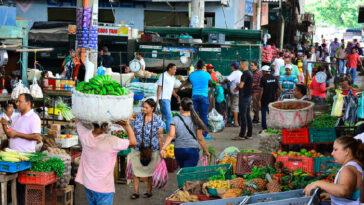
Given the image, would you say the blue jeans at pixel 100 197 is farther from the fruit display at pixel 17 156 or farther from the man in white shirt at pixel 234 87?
the man in white shirt at pixel 234 87

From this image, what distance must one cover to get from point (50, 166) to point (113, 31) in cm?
1290

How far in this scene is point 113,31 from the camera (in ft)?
63.7

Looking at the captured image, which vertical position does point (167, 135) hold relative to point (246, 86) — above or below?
below

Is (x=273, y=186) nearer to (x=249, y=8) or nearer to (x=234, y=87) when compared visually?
(x=234, y=87)

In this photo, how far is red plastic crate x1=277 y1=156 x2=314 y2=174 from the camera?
7773 mm

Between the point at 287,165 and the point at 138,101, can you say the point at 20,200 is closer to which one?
the point at 287,165

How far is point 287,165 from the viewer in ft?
25.6

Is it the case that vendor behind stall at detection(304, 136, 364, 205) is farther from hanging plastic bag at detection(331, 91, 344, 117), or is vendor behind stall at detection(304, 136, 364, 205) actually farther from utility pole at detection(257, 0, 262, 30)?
utility pole at detection(257, 0, 262, 30)

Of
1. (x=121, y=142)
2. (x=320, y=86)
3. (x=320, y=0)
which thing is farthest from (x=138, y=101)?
(x=320, y=0)

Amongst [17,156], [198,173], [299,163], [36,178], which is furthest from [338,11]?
[17,156]

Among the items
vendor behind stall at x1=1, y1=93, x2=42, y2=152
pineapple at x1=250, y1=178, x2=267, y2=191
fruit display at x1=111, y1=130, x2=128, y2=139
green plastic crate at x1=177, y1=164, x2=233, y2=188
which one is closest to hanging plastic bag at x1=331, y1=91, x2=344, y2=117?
green plastic crate at x1=177, y1=164, x2=233, y2=188

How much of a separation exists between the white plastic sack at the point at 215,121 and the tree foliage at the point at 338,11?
75262 mm

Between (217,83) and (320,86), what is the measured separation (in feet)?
10.4

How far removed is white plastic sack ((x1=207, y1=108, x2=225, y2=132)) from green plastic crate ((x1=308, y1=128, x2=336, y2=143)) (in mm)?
5819
